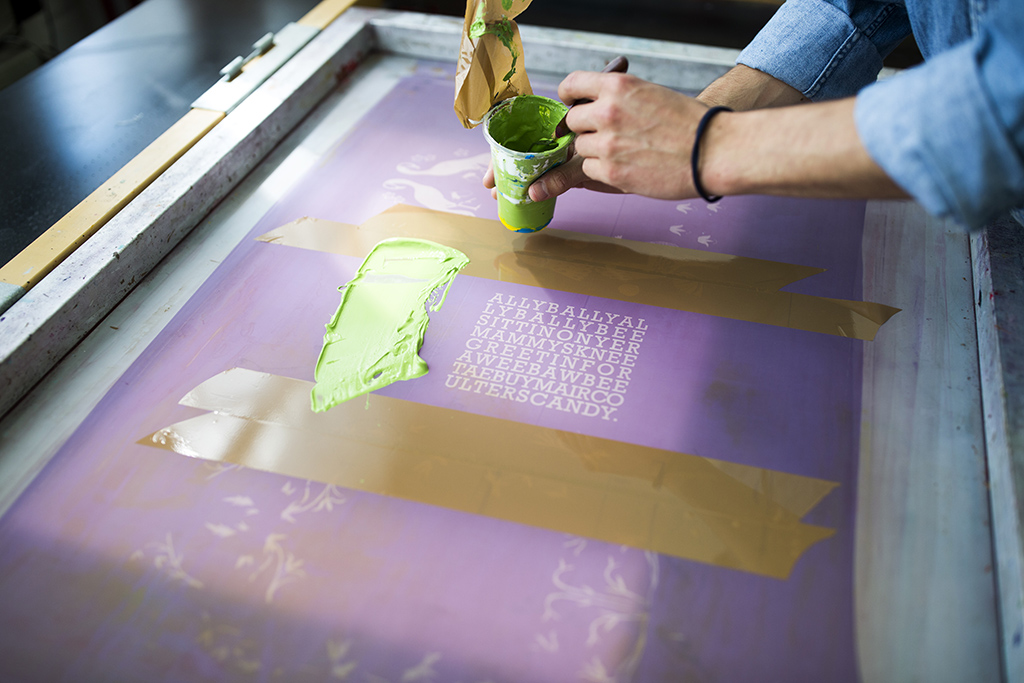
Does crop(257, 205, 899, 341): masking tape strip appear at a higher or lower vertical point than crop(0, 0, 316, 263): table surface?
lower

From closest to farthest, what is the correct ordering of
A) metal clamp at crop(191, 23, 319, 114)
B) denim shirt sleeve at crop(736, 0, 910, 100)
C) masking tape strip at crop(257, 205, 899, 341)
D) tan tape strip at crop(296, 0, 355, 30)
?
masking tape strip at crop(257, 205, 899, 341) < denim shirt sleeve at crop(736, 0, 910, 100) < metal clamp at crop(191, 23, 319, 114) < tan tape strip at crop(296, 0, 355, 30)

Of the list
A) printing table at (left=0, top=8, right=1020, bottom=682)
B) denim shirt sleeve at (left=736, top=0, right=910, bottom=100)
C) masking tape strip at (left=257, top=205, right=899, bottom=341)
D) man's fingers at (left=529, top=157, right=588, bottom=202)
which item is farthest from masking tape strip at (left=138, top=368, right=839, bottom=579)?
denim shirt sleeve at (left=736, top=0, right=910, bottom=100)

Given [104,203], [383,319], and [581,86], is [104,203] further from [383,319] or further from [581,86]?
[581,86]

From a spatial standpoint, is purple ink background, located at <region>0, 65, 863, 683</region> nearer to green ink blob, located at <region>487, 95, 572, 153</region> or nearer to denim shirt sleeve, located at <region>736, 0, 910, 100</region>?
green ink blob, located at <region>487, 95, 572, 153</region>

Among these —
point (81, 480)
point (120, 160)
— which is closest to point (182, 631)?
point (81, 480)

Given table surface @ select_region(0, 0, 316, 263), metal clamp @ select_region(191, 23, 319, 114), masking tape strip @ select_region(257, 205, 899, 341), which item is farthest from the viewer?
metal clamp @ select_region(191, 23, 319, 114)

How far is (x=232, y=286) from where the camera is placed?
46.9 inches

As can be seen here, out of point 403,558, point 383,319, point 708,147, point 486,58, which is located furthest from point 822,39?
point 403,558

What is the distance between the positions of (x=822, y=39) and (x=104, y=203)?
1396 millimetres

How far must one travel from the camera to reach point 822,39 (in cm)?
124

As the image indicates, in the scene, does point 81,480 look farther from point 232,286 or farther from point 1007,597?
point 1007,597

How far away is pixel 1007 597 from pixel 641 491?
1.43 ft

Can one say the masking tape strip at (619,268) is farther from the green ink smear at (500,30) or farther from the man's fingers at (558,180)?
the green ink smear at (500,30)

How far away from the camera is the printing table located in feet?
2.56
